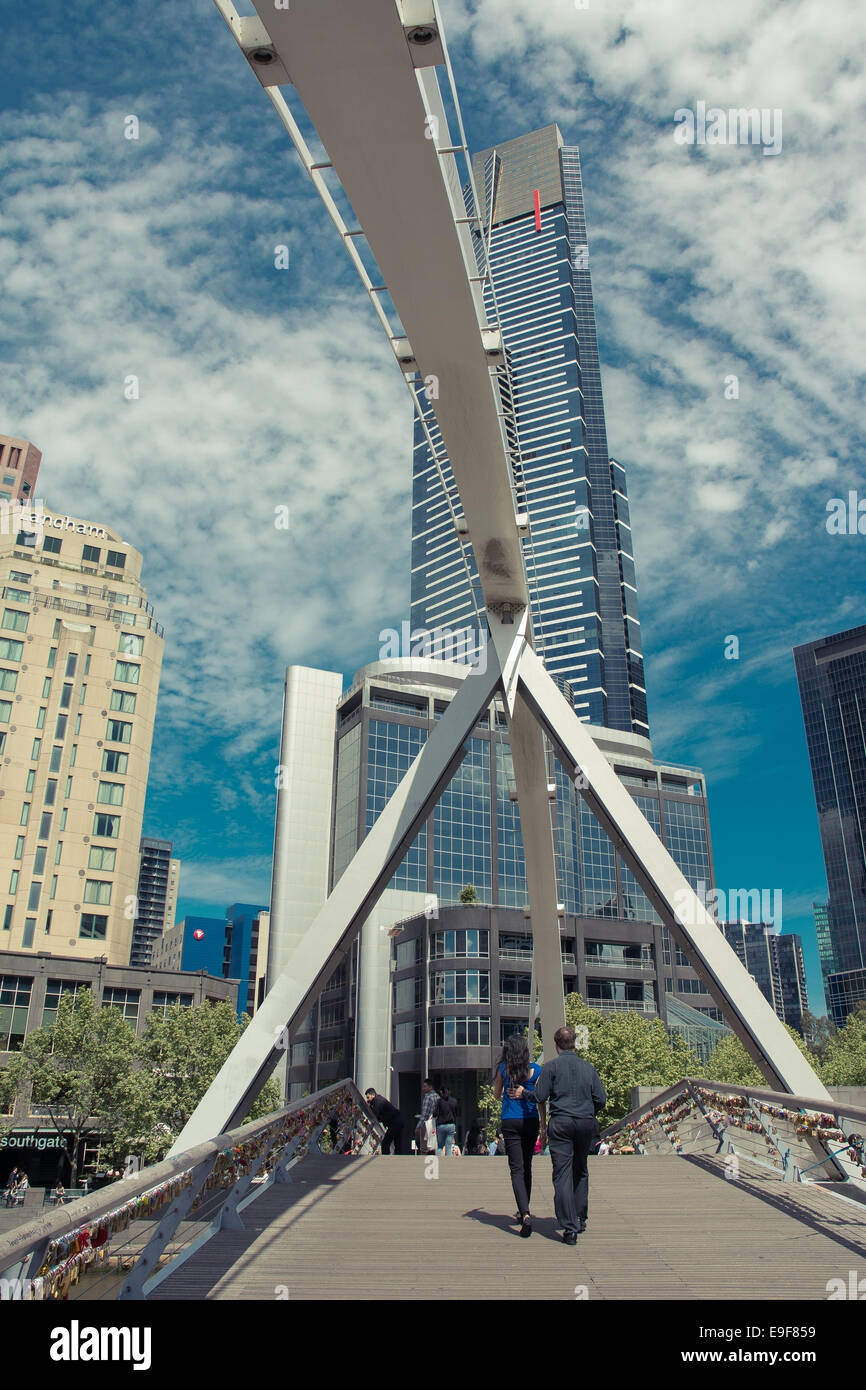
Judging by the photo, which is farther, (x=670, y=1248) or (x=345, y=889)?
(x=345, y=889)

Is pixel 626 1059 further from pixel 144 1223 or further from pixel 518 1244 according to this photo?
pixel 144 1223

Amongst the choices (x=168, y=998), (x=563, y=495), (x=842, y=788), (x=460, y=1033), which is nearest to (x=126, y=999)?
(x=168, y=998)

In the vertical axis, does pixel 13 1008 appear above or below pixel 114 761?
below

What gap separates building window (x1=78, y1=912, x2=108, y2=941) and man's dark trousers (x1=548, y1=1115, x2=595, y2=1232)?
163ft

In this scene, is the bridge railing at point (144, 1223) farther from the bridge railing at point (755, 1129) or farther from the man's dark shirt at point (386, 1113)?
the man's dark shirt at point (386, 1113)

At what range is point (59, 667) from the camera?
182 ft

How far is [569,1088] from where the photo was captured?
6844mm

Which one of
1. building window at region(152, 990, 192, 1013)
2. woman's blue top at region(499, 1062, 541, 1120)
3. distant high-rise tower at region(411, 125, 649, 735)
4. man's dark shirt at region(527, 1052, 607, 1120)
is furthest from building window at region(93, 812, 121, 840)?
distant high-rise tower at region(411, 125, 649, 735)

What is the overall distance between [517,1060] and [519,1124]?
0.58 meters

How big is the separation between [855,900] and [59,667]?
118391mm

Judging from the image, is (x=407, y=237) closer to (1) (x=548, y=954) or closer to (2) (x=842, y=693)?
(1) (x=548, y=954)
